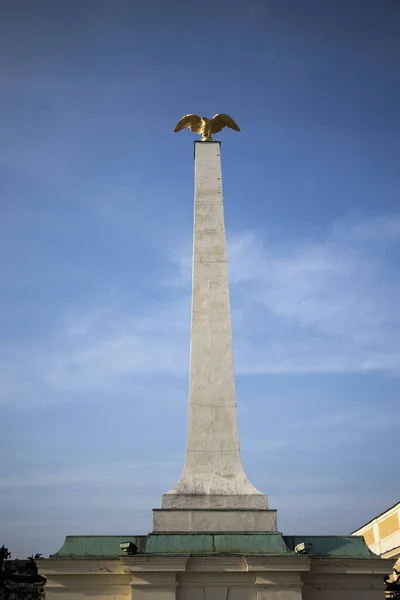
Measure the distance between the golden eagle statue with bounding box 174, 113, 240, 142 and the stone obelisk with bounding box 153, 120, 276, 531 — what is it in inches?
73.4

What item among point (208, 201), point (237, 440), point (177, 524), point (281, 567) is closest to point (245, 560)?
point (281, 567)

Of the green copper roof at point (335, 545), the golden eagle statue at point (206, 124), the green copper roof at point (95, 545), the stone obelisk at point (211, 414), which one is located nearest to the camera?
the green copper roof at point (95, 545)

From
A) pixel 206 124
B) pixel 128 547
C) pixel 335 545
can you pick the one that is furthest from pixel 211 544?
pixel 206 124

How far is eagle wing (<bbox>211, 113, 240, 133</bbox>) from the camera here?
62.0ft

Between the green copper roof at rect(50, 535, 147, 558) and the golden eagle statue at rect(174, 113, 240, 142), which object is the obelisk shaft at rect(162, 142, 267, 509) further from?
the golden eagle statue at rect(174, 113, 240, 142)

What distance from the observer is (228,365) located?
14.7m

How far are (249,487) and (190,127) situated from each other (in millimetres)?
11852

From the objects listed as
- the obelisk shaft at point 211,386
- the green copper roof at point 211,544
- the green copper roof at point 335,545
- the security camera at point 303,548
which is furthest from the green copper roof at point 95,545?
the green copper roof at point 335,545

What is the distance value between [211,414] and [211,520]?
260cm

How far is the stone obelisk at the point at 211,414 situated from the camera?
12648 millimetres

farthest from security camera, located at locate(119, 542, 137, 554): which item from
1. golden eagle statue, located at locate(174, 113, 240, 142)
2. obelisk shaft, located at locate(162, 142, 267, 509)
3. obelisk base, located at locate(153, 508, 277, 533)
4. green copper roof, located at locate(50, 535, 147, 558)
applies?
golden eagle statue, located at locate(174, 113, 240, 142)

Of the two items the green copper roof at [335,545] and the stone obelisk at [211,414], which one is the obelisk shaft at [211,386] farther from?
the green copper roof at [335,545]

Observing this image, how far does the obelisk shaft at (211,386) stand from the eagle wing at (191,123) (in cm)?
246

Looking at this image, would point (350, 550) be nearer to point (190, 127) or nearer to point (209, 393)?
point (209, 393)
